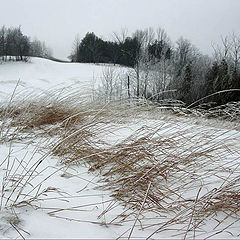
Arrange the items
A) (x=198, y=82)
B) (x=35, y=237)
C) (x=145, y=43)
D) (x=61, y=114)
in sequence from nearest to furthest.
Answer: (x=35, y=237) → (x=61, y=114) → (x=198, y=82) → (x=145, y=43)

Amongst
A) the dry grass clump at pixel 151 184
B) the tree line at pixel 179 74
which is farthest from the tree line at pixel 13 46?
the dry grass clump at pixel 151 184

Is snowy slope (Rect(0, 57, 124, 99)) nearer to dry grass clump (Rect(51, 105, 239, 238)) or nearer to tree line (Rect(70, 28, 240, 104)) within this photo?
tree line (Rect(70, 28, 240, 104))

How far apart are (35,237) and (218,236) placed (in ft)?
2.05

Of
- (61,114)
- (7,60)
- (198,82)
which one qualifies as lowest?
(61,114)

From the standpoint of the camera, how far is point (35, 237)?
595mm

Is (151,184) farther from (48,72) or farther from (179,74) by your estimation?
(48,72)

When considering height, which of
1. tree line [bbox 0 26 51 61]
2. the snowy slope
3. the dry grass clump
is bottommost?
the dry grass clump

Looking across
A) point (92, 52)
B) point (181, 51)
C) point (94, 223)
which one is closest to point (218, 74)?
point (181, 51)

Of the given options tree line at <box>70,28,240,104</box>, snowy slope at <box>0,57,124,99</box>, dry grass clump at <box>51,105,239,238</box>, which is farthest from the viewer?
snowy slope at <box>0,57,124,99</box>

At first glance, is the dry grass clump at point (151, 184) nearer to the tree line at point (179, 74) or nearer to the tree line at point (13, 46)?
the tree line at point (179, 74)

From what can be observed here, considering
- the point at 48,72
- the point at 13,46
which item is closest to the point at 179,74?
the point at 48,72

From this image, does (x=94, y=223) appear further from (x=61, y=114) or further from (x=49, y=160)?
(x=61, y=114)

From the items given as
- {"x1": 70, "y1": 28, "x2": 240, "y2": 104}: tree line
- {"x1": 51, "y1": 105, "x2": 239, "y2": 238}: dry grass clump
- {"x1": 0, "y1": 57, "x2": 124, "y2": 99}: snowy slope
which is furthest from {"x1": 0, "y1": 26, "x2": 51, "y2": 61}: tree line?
{"x1": 51, "y1": 105, "x2": 239, "y2": 238}: dry grass clump

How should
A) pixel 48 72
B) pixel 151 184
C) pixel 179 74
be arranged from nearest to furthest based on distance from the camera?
pixel 151 184 → pixel 179 74 → pixel 48 72
